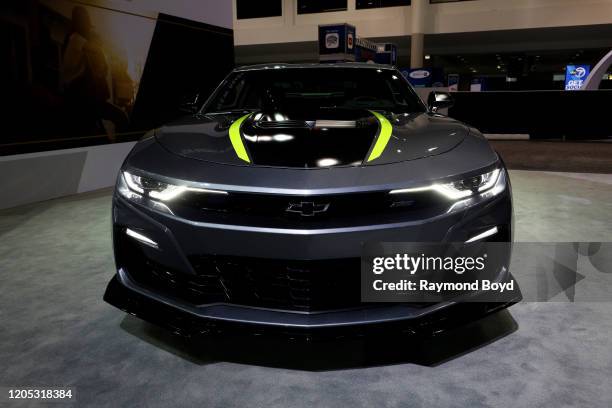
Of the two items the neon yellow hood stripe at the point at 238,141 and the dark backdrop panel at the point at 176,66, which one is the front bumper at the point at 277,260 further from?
the dark backdrop panel at the point at 176,66

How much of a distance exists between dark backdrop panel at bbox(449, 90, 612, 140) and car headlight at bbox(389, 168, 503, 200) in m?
11.1

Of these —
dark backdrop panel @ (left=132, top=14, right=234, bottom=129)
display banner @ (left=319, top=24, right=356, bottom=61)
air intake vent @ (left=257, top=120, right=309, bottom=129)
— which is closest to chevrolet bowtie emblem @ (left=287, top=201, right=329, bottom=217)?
air intake vent @ (left=257, top=120, right=309, bottom=129)

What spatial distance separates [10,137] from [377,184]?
4465 millimetres

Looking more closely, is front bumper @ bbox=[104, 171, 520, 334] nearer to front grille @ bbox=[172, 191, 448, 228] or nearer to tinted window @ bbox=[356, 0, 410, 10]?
front grille @ bbox=[172, 191, 448, 228]

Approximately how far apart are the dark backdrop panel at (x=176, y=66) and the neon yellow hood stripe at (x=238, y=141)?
4.25 metres

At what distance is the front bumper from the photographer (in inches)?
65.8

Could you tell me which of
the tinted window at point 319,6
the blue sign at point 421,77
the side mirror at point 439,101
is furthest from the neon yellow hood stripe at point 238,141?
the tinted window at point 319,6

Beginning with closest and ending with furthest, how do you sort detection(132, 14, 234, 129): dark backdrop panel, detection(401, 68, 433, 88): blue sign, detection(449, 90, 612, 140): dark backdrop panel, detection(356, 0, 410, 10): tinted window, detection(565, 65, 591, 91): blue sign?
1. detection(132, 14, 234, 129): dark backdrop panel
2. detection(449, 90, 612, 140): dark backdrop panel
3. detection(401, 68, 433, 88): blue sign
4. detection(565, 65, 591, 91): blue sign
5. detection(356, 0, 410, 10): tinted window

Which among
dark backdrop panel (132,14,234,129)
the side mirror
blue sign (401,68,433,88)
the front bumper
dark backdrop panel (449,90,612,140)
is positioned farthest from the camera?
blue sign (401,68,433,88)

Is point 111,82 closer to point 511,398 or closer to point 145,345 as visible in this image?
point 145,345

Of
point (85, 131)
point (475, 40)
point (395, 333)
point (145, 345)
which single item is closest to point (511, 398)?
point (395, 333)

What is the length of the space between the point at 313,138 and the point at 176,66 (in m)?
5.58

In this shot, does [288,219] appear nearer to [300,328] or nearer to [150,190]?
[300,328]

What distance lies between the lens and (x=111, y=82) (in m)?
6.08
